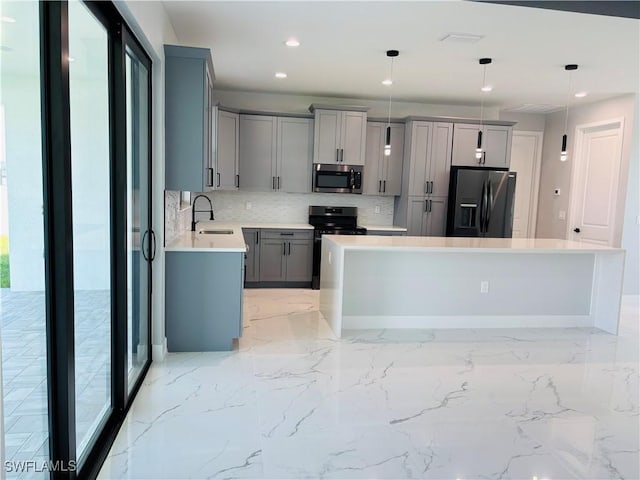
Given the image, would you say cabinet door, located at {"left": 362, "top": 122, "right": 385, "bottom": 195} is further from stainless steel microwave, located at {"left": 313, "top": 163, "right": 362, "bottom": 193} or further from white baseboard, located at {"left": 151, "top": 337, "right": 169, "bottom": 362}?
white baseboard, located at {"left": 151, "top": 337, "right": 169, "bottom": 362}

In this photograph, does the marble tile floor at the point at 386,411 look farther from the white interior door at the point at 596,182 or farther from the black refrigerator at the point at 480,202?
the white interior door at the point at 596,182

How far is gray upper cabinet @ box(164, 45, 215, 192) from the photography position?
352 cm

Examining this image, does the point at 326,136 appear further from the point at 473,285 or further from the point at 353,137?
the point at 473,285

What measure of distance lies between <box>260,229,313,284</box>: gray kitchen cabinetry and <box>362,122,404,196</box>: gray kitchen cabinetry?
1172 mm

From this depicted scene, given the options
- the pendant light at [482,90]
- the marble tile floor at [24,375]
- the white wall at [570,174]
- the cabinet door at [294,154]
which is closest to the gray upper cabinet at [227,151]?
the cabinet door at [294,154]

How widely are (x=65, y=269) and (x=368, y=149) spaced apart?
521 centimetres

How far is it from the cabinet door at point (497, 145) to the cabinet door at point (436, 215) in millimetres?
812

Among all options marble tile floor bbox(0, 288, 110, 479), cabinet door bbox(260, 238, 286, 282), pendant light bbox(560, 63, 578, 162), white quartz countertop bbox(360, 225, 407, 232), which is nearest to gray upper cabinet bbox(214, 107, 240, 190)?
cabinet door bbox(260, 238, 286, 282)

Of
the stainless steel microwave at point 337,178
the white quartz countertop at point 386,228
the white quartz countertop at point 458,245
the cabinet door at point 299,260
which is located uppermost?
the stainless steel microwave at point 337,178

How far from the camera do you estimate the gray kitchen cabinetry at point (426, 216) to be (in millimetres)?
6410

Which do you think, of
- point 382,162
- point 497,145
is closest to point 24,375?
point 382,162

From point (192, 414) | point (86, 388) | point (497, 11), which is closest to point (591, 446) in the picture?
point (192, 414)

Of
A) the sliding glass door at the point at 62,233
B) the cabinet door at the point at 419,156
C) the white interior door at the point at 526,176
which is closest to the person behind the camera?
the sliding glass door at the point at 62,233

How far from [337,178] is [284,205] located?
0.88 metres
